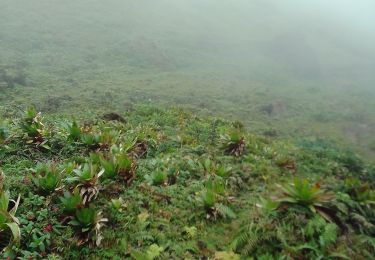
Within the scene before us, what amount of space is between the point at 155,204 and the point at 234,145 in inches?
197

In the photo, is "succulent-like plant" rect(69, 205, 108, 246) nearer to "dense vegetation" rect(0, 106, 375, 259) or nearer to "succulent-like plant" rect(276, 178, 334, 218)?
"dense vegetation" rect(0, 106, 375, 259)

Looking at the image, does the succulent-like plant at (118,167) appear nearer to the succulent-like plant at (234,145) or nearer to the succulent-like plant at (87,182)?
the succulent-like plant at (87,182)

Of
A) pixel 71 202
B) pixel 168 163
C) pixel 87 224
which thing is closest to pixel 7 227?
pixel 71 202

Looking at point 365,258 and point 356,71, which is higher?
point 365,258

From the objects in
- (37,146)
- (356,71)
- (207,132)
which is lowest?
(356,71)

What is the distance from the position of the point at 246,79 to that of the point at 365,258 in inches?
1383

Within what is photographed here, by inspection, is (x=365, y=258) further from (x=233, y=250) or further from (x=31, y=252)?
(x=31, y=252)

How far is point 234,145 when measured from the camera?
12.8 m

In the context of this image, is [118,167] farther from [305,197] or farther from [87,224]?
[305,197]

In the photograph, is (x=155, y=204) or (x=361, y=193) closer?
(x=155, y=204)

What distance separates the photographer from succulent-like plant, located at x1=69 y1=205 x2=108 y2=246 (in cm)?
679

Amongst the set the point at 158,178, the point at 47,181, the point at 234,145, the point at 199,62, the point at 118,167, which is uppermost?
the point at 47,181

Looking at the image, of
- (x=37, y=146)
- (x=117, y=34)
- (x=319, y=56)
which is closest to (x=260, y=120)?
(x=37, y=146)

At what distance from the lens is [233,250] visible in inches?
290
